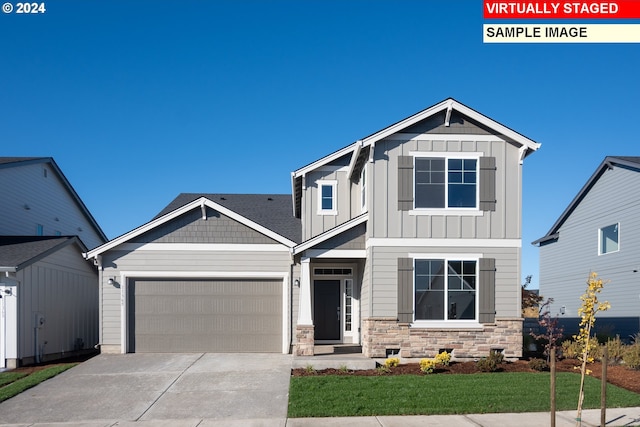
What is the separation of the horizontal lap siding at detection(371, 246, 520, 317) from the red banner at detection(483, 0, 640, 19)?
548 cm

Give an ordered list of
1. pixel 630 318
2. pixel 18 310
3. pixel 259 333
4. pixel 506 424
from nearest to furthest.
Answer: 1. pixel 506 424
2. pixel 18 310
3. pixel 259 333
4. pixel 630 318

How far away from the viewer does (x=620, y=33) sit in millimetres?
12078

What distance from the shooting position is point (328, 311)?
17297mm

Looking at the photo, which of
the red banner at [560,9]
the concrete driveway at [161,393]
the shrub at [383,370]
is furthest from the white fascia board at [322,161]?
the shrub at [383,370]

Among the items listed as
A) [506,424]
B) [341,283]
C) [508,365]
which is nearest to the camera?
[506,424]

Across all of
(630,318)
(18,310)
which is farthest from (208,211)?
(630,318)

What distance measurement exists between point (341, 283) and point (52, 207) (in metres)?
12.7

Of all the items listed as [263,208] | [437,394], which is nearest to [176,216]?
[263,208]

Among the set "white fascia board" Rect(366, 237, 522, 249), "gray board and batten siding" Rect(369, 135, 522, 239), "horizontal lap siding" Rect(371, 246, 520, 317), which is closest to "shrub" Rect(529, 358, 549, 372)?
"horizontal lap siding" Rect(371, 246, 520, 317)

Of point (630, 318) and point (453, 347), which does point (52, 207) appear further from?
point (630, 318)

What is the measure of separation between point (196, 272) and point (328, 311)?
416cm

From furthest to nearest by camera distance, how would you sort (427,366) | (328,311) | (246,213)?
(246,213) → (328,311) → (427,366)

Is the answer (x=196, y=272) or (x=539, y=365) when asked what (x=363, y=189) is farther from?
(x=539, y=365)

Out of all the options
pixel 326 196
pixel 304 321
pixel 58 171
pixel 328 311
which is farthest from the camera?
pixel 58 171
